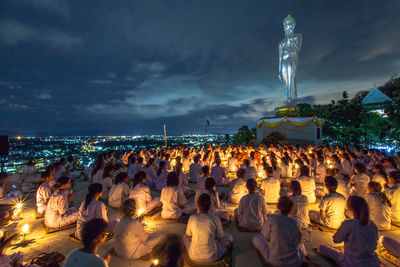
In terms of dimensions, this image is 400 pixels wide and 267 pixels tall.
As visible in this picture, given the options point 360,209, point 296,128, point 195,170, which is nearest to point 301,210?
point 360,209

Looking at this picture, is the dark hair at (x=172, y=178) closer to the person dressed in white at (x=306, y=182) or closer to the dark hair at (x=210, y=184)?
the dark hair at (x=210, y=184)

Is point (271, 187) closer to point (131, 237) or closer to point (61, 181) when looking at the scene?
point (131, 237)

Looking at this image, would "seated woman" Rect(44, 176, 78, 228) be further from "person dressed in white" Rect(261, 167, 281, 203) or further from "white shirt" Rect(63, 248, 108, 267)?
"person dressed in white" Rect(261, 167, 281, 203)

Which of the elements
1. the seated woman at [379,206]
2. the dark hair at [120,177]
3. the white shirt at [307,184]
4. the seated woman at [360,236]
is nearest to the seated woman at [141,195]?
the dark hair at [120,177]

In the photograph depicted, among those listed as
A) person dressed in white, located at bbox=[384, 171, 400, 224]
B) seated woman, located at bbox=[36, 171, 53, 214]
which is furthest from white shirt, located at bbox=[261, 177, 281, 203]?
seated woman, located at bbox=[36, 171, 53, 214]

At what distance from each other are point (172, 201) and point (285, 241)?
8.79 ft

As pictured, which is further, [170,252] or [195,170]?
[195,170]

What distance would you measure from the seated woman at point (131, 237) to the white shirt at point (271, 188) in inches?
140

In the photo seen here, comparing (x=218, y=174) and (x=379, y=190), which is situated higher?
(x=379, y=190)

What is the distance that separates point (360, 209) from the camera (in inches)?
103

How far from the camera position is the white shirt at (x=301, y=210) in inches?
153

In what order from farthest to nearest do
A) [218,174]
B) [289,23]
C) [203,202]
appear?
[289,23]
[218,174]
[203,202]

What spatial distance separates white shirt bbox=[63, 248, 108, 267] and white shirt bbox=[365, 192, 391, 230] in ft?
16.2

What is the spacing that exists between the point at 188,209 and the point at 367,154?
10054mm
